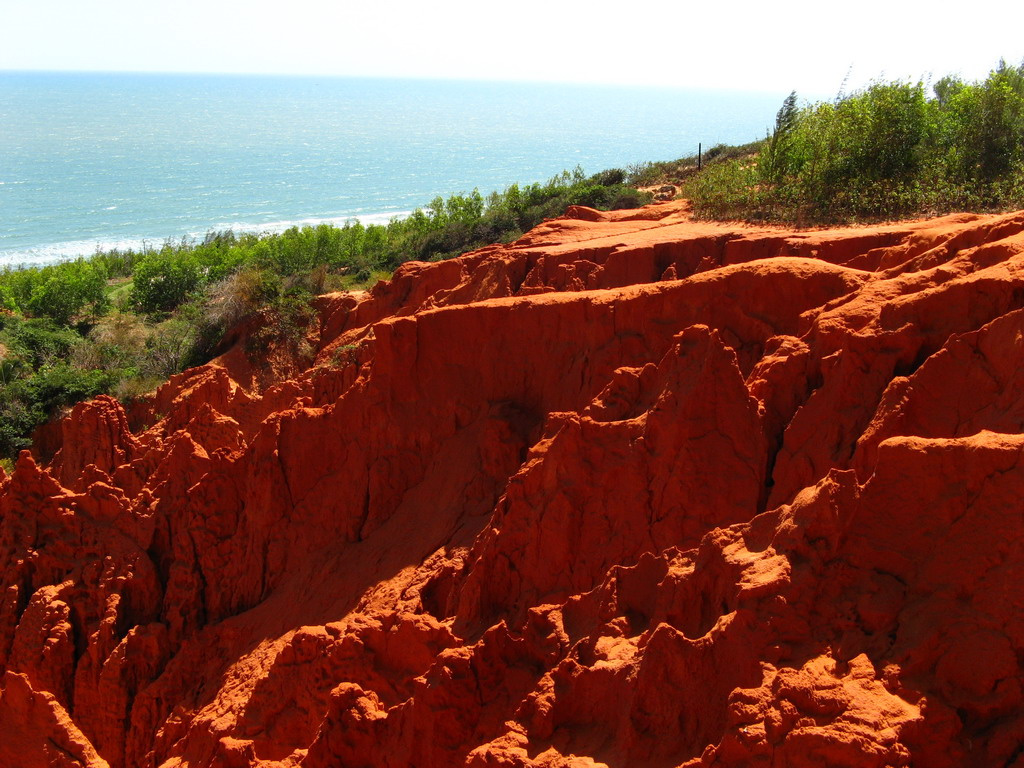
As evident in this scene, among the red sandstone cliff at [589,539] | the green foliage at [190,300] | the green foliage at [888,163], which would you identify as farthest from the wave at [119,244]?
the red sandstone cliff at [589,539]

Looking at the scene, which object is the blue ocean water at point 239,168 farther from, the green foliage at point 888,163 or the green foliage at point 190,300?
the green foliage at point 888,163

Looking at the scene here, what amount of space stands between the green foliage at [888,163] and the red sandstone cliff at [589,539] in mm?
4015

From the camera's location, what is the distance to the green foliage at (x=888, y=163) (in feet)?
64.7

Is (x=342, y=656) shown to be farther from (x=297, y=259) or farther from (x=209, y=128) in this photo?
(x=209, y=128)

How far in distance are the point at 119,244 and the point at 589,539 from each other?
7691 centimetres

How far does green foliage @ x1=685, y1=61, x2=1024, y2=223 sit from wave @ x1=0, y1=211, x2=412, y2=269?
44.0 m

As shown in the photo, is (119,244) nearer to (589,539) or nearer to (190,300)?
(190,300)

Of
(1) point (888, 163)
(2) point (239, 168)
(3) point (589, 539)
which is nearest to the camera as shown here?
(3) point (589, 539)

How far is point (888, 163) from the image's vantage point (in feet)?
70.7

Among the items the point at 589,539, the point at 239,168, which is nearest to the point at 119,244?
the point at 239,168

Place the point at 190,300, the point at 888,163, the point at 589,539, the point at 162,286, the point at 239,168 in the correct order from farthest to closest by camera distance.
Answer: the point at 239,168 → the point at 162,286 → the point at 190,300 → the point at 888,163 → the point at 589,539

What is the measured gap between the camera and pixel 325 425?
14.1 meters

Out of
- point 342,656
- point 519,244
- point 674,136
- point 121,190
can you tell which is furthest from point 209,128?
point 342,656

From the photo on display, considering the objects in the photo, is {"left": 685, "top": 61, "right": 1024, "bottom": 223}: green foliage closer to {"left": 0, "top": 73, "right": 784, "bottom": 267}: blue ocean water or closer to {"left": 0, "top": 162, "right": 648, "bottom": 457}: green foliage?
{"left": 0, "top": 162, "right": 648, "bottom": 457}: green foliage
